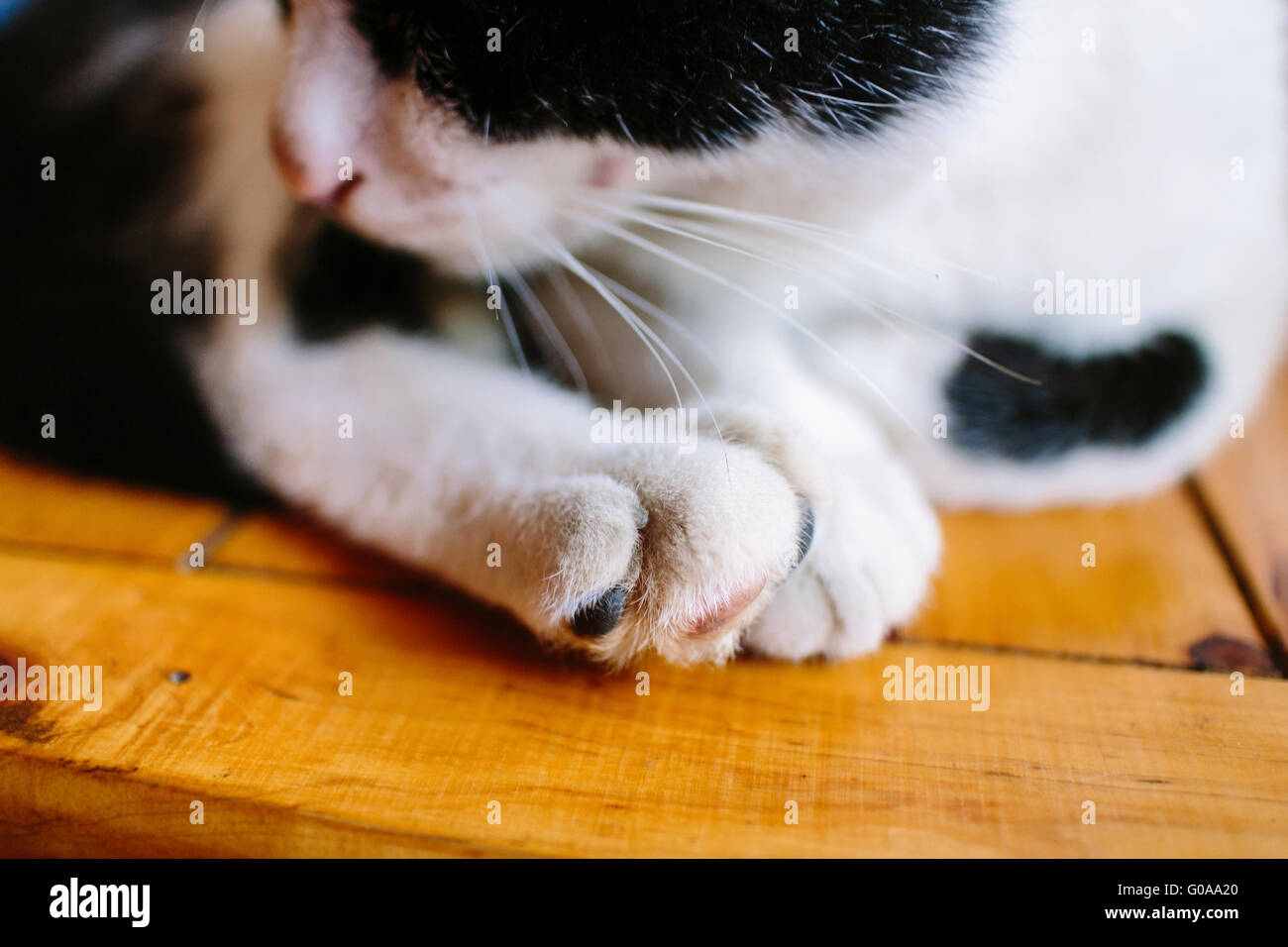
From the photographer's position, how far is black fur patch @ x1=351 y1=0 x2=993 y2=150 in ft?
1.68

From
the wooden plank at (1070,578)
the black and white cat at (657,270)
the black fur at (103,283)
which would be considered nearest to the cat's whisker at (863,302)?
the black and white cat at (657,270)

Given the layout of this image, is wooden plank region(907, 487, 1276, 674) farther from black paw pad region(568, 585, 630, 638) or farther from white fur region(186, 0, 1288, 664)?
black paw pad region(568, 585, 630, 638)

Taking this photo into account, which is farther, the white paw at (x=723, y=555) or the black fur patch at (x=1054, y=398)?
the black fur patch at (x=1054, y=398)

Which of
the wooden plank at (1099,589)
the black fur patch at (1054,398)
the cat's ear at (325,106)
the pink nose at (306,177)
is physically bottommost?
the wooden plank at (1099,589)

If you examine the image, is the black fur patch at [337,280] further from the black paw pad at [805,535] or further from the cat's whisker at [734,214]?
the black paw pad at [805,535]

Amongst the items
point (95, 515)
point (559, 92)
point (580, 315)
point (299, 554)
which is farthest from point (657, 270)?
point (95, 515)

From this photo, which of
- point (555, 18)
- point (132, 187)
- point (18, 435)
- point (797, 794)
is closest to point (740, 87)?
point (555, 18)

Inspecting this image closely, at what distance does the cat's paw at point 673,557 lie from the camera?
0.52 meters

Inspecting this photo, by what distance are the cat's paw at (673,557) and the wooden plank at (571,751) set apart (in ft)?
0.18

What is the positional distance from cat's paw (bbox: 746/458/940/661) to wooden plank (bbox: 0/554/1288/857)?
21 millimetres

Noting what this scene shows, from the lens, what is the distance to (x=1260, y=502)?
811mm

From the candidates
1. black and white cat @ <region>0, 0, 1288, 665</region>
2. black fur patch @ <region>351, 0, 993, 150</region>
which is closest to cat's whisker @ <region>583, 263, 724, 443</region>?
black and white cat @ <region>0, 0, 1288, 665</region>

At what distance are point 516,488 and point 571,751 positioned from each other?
6.5 inches

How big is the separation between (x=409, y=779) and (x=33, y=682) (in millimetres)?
239
